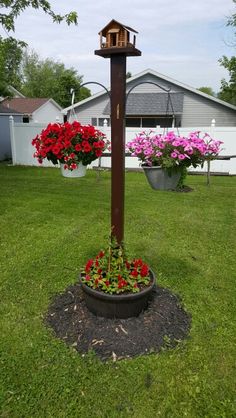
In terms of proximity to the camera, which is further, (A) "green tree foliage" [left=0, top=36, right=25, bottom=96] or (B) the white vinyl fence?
(B) the white vinyl fence

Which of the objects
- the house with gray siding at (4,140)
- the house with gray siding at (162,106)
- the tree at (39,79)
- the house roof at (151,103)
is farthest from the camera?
the tree at (39,79)

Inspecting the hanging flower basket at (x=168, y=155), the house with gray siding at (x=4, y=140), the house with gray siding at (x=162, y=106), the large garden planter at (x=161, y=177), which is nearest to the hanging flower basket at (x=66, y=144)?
the hanging flower basket at (x=168, y=155)

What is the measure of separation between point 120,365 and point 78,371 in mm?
259

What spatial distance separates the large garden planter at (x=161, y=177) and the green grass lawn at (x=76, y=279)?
38.8 inches

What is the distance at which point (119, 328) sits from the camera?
7.78 ft

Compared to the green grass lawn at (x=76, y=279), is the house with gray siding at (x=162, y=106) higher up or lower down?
higher up

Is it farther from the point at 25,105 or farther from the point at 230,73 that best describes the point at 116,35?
the point at 25,105

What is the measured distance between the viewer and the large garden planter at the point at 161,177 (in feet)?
8.13

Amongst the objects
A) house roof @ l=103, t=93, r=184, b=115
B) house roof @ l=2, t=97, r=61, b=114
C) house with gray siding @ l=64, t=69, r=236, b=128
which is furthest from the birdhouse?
house roof @ l=2, t=97, r=61, b=114

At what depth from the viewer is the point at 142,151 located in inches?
99.1

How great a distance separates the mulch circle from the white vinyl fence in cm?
770

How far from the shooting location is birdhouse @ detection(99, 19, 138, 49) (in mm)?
2059

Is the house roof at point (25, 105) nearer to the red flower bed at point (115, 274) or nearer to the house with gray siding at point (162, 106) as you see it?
the house with gray siding at point (162, 106)

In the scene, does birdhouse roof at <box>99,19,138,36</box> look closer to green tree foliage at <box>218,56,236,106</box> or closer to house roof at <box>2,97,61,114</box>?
green tree foliage at <box>218,56,236,106</box>
